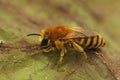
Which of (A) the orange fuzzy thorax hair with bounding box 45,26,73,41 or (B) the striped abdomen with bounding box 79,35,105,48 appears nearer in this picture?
(A) the orange fuzzy thorax hair with bounding box 45,26,73,41

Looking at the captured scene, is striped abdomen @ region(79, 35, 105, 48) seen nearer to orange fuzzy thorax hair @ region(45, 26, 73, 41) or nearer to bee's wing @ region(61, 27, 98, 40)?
bee's wing @ region(61, 27, 98, 40)

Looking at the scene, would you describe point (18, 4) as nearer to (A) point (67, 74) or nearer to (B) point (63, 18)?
(B) point (63, 18)

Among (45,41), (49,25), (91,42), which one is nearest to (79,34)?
(91,42)

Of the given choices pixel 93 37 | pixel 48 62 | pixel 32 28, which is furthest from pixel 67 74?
pixel 32 28

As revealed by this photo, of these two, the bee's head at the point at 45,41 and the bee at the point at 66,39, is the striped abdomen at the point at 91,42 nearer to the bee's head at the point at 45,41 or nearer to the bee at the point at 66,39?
the bee at the point at 66,39

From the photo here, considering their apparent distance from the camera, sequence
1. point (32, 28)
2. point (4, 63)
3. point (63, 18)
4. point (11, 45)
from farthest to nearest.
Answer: point (63, 18) < point (32, 28) < point (11, 45) < point (4, 63)

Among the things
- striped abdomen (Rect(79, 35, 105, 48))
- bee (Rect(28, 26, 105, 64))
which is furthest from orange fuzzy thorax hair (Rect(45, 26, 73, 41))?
striped abdomen (Rect(79, 35, 105, 48))

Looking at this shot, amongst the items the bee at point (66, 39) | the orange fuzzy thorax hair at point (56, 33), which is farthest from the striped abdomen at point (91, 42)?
the orange fuzzy thorax hair at point (56, 33)

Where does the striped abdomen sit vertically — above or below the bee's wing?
below
